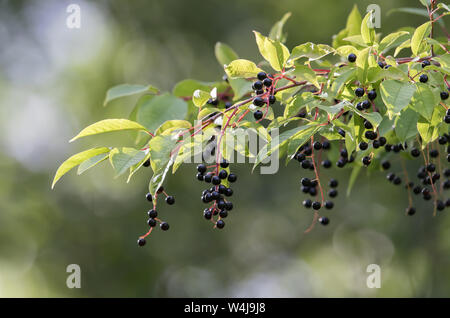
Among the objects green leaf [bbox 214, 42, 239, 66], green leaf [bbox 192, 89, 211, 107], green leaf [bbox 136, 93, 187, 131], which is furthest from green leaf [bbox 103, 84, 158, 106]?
green leaf [bbox 192, 89, 211, 107]

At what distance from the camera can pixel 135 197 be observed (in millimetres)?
8445

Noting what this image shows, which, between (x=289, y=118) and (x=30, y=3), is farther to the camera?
(x=30, y=3)

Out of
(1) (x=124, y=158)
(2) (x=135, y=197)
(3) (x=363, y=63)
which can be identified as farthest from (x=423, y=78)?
(2) (x=135, y=197)

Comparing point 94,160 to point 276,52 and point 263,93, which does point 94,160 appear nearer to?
point 263,93

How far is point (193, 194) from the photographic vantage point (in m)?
8.28

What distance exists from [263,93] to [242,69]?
0.40 ft

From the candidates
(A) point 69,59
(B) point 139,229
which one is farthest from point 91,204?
(A) point 69,59

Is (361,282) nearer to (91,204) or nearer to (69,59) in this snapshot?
(91,204)

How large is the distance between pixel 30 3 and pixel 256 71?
8.63 meters

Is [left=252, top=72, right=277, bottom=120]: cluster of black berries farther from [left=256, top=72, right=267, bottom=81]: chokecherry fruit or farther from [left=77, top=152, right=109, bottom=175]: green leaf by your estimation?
[left=77, top=152, right=109, bottom=175]: green leaf

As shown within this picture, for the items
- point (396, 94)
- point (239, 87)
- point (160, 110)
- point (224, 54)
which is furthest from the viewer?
point (224, 54)

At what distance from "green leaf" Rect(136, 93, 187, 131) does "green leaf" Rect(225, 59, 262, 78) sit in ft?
2.07

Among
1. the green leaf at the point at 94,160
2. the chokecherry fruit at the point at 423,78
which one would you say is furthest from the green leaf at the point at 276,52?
the green leaf at the point at 94,160

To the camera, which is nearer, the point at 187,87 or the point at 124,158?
the point at 124,158
